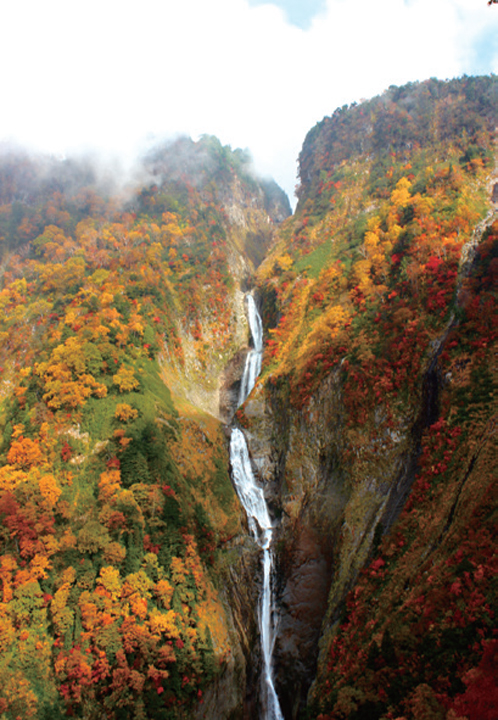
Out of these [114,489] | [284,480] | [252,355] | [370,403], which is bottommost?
[284,480]

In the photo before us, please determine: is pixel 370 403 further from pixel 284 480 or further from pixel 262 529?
pixel 262 529

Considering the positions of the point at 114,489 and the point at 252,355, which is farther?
the point at 252,355

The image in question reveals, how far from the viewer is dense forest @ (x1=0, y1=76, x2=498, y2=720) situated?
690 inches

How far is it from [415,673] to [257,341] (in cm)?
4710

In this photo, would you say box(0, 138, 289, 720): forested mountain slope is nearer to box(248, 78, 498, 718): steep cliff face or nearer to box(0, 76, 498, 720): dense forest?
box(0, 76, 498, 720): dense forest

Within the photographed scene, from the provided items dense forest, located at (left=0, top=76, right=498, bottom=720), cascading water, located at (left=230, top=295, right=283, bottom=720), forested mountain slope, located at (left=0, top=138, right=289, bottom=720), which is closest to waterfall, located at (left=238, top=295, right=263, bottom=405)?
forested mountain slope, located at (left=0, top=138, right=289, bottom=720)

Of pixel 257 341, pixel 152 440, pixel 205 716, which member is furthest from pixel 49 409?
pixel 257 341

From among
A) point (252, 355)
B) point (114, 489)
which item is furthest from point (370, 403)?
point (252, 355)

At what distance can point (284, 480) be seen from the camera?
34375 millimetres

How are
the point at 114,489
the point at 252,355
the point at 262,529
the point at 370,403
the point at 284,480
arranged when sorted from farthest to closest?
1. the point at 252,355
2. the point at 284,480
3. the point at 262,529
4. the point at 370,403
5. the point at 114,489

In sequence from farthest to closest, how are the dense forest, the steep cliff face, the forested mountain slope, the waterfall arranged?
1. the waterfall
2. the steep cliff face
3. the forested mountain slope
4. the dense forest

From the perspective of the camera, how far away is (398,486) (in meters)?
24.7

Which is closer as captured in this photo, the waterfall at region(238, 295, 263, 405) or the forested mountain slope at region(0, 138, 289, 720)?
the forested mountain slope at region(0, 138, 289, 720)

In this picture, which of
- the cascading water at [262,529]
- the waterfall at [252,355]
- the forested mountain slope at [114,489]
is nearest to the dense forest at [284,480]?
the forested mountain slope at [114,489]
